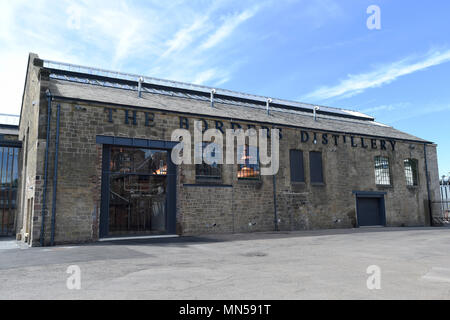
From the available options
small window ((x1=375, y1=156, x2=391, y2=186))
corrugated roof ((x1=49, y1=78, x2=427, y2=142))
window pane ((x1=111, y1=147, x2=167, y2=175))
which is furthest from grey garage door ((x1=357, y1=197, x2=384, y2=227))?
window pane ((x1=111, y1=147, x2=167, y2=175))

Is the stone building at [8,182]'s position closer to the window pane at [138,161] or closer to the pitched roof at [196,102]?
the pitched roof at [196,102]

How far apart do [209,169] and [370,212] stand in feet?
39.3

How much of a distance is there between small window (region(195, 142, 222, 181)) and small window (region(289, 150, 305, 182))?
15.8 feet

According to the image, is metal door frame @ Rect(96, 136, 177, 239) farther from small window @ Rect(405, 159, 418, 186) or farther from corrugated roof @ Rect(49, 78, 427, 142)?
small window @ Rect(405, 159, 418, 186)

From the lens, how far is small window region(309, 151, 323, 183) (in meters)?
20.5

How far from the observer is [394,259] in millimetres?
8961

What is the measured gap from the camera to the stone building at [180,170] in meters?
13.9

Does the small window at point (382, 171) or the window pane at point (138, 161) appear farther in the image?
the small window at point (382, 171)

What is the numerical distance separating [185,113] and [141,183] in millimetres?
4081

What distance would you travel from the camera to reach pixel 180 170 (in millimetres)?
16422

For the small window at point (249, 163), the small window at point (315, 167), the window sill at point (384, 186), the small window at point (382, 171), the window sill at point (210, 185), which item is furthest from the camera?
the small window at point (382, 171)

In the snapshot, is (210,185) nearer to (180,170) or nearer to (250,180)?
(180,170)

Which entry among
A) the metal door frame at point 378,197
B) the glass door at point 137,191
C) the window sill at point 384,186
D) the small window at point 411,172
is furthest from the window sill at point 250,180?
the small window at point 411,172

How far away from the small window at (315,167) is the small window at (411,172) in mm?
8149
